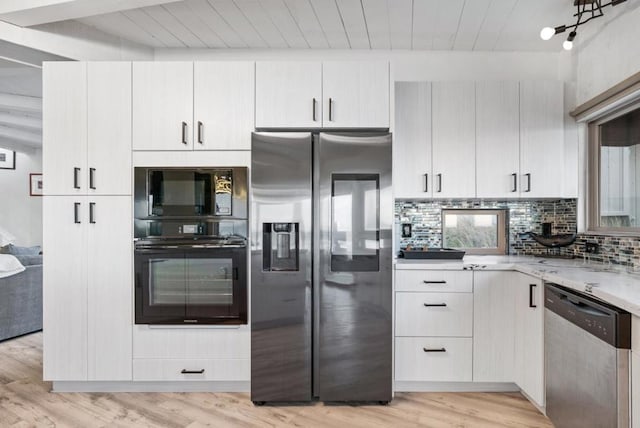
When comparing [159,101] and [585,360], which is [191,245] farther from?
[585,360]

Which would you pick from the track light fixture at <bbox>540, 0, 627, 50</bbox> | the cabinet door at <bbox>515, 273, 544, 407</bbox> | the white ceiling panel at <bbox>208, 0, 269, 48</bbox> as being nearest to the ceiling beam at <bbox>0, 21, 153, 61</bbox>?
the white ceiling panel at <bbox>208, 0, 269, 48</bbox>

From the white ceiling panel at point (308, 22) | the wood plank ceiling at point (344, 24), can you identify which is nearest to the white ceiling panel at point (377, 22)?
the wood plank ceiling at point (344, 24)

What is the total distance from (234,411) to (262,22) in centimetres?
262

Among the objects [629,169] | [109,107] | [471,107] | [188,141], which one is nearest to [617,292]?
[629,169]

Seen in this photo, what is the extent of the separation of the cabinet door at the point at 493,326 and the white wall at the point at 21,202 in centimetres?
666

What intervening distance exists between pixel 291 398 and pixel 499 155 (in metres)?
2.28

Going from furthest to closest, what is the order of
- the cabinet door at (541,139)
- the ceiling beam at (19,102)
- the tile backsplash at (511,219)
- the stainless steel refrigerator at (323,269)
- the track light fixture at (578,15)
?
the ceiling beam at (19,102) < the tile backsplash at (511,219) < the cabinet door at (541,139) < the stainless steel refrigerator at (323,269) < the track light fixture at (578,15)

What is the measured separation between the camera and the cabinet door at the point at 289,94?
2.44 m

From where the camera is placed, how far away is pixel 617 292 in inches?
62.1

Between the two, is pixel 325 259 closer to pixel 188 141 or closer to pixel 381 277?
pixel 381 277

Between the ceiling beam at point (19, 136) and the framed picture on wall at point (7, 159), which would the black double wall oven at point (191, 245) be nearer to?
the ceiling beam at point (19, 136)

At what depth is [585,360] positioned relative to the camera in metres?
1.69

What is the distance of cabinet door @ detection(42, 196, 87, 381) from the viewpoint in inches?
97.8

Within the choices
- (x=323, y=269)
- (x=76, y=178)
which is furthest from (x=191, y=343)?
(x=76, y=178)
